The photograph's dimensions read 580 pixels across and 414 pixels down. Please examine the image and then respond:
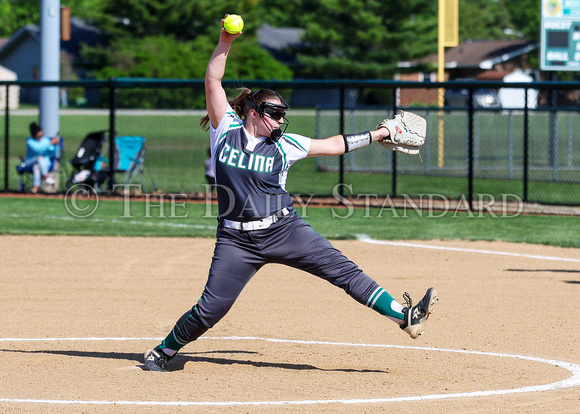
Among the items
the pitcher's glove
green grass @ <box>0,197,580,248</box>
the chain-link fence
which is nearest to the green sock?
the pitcher's glove

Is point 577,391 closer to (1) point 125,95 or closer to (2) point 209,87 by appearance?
(2) point 209,87

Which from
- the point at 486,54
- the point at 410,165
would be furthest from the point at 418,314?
the point at 486,54

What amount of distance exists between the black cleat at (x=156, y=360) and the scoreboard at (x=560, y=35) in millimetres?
14407

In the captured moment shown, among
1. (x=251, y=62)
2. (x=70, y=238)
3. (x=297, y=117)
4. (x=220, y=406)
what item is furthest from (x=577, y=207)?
(x=251, y=62)

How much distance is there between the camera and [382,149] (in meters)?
22.6

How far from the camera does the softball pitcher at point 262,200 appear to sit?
5.29m

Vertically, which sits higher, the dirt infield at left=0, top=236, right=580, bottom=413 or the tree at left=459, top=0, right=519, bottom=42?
the tree at left=459, top=0, right=519, bottom=42

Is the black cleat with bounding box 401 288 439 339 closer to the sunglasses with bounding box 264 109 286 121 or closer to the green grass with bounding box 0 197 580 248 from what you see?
the sunglasses with bounding box 264 109 286 121

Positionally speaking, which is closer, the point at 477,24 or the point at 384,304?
the point at 384,304

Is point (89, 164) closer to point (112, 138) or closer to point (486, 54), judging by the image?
point (112, 138)

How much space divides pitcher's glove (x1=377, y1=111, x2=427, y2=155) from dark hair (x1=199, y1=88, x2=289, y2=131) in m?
0.69

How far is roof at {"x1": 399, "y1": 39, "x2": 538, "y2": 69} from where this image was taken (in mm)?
61781

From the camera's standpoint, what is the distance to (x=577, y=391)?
505cm

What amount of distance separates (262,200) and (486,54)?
61.0 m
